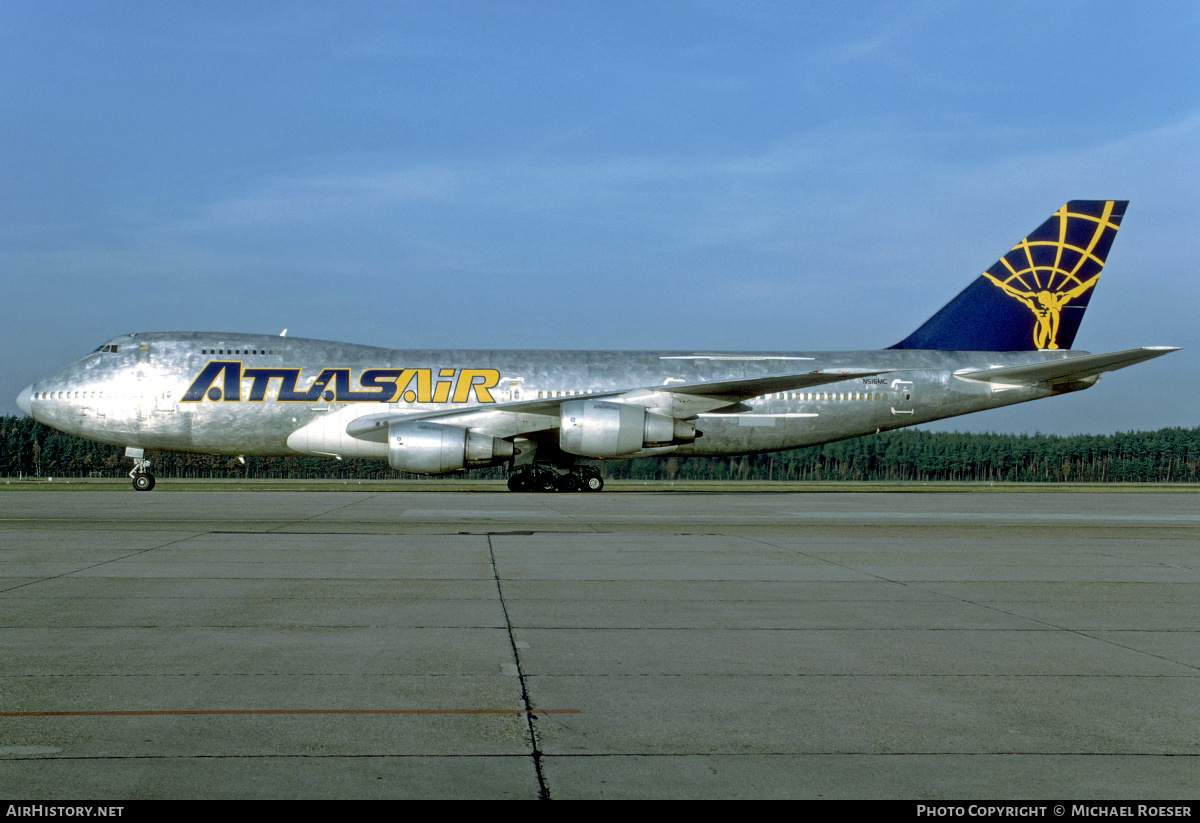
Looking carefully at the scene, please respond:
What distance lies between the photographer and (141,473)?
91.8 feet

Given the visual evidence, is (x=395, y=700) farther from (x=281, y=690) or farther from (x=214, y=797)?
(x=214, y=797)

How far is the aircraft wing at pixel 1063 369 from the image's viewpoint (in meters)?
25.8

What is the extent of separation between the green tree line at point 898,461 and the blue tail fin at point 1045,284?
2034cm

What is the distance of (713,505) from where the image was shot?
22703 mm

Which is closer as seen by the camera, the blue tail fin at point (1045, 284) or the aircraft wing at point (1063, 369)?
the aircraft wing at point (1063, 369)

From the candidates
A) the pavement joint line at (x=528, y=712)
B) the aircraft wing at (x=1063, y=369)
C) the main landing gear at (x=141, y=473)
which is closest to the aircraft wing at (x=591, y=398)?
the aircraft wing at (x=1063, y=369)

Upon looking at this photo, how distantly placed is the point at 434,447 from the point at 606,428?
4346 millimetres

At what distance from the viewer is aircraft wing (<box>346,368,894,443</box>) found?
85.7ft

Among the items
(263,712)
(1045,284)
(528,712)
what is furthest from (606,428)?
(263,712)

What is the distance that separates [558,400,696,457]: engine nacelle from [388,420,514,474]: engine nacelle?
6.68ft

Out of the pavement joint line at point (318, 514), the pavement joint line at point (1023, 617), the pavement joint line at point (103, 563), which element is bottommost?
the pavement joint line at point (1023, 617)

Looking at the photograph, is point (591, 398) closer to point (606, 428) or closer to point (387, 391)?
point (606, 428)

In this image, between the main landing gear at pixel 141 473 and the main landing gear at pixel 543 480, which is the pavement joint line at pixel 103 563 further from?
the main landing gear at pixel 141 473
